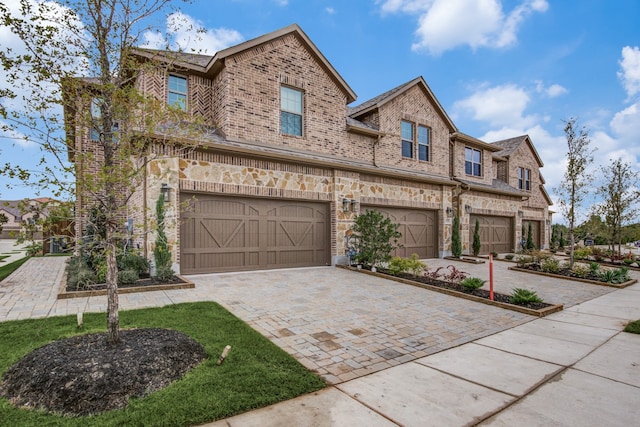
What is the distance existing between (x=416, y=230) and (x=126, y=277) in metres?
11.4

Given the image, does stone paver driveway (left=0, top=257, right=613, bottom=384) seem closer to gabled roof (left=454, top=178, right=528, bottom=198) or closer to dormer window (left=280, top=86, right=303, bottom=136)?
dormer window (left=280, top=86, right=303, bottom=136)

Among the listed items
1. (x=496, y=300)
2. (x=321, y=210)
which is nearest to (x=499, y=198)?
(x=321, y=210)

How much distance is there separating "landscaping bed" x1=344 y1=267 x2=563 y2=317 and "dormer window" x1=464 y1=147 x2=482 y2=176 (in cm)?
1066

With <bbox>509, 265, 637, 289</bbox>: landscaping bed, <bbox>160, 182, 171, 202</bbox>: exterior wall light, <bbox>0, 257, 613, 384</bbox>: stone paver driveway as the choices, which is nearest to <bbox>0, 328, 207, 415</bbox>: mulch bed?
<bbox>0, 257, 613, 384</bbox>: stone paver driveway

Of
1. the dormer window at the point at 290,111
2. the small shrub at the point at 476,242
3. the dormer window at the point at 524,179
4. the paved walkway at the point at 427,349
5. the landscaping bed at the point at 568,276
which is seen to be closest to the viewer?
the paved walkway at the point at 427,349

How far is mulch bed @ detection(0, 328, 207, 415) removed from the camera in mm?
2748

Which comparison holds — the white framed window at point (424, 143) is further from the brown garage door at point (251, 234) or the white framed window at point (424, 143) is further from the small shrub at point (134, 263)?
the small shrub at point (134, 263)

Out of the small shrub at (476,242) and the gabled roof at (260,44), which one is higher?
the gabled roof at (260,44)

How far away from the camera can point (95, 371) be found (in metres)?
3.03

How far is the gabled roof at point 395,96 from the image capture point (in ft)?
46.0

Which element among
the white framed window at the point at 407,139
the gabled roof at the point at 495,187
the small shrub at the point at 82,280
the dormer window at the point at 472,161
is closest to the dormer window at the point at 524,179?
the gabled roof at the point at 495,187

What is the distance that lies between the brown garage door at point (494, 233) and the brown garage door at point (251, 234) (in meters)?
10.0

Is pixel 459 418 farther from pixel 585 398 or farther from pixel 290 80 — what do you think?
pixel 290 80

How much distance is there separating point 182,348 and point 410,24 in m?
13.9
